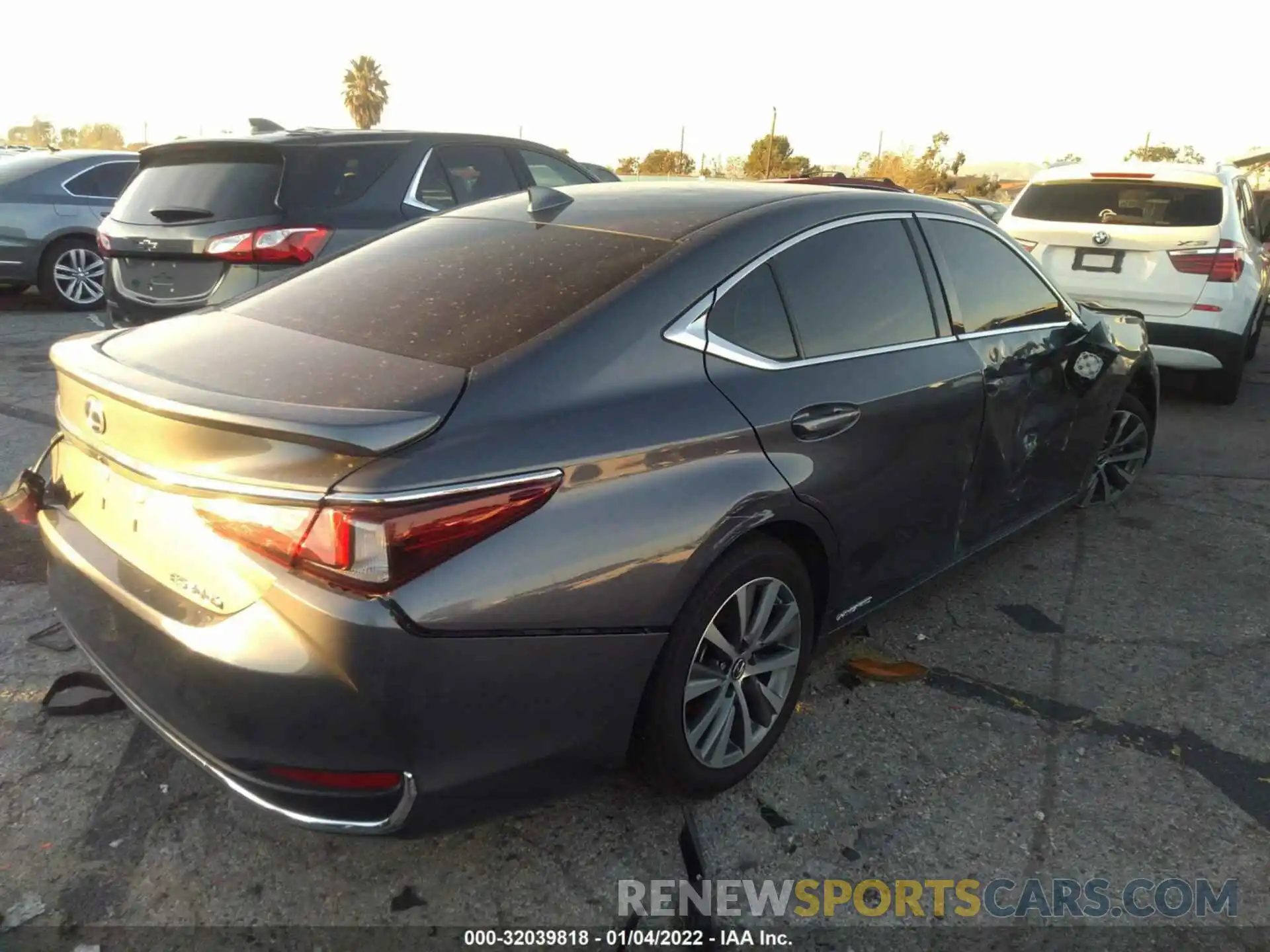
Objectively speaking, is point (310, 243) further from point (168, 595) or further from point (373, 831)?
point (373, 831)

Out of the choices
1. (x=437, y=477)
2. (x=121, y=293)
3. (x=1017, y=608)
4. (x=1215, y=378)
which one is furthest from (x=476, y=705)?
(x=1215, y=378)

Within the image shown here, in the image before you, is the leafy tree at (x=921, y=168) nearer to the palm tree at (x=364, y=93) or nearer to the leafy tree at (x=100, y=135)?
the palm tree at (x=364, y=93)

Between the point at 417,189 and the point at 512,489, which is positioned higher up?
the point at 417,189

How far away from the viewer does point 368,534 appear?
69.4 inches

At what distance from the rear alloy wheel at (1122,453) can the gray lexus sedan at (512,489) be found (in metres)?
1.94

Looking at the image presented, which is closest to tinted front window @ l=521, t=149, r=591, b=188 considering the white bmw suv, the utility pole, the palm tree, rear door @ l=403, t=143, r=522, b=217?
rear door @ l=403, t=143, r=522, b=217

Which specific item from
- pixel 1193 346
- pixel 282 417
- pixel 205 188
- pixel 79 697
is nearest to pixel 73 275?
pixel 205 188

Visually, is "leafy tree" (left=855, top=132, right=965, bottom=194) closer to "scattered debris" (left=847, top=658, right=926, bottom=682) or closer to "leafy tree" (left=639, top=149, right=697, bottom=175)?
"leafy tree" (left=639, top=149, right=697, bottom=175)

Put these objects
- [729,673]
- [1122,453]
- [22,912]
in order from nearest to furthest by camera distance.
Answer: [22,912] < [729,673] < [1122,453]

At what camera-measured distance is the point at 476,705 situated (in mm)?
1914

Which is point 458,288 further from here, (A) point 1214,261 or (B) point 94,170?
(B) point 94,170

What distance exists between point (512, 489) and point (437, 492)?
164 millimetres

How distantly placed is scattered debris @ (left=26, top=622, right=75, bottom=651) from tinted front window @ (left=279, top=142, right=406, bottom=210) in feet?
9.02

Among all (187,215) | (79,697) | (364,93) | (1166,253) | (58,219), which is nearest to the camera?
(79,697)
